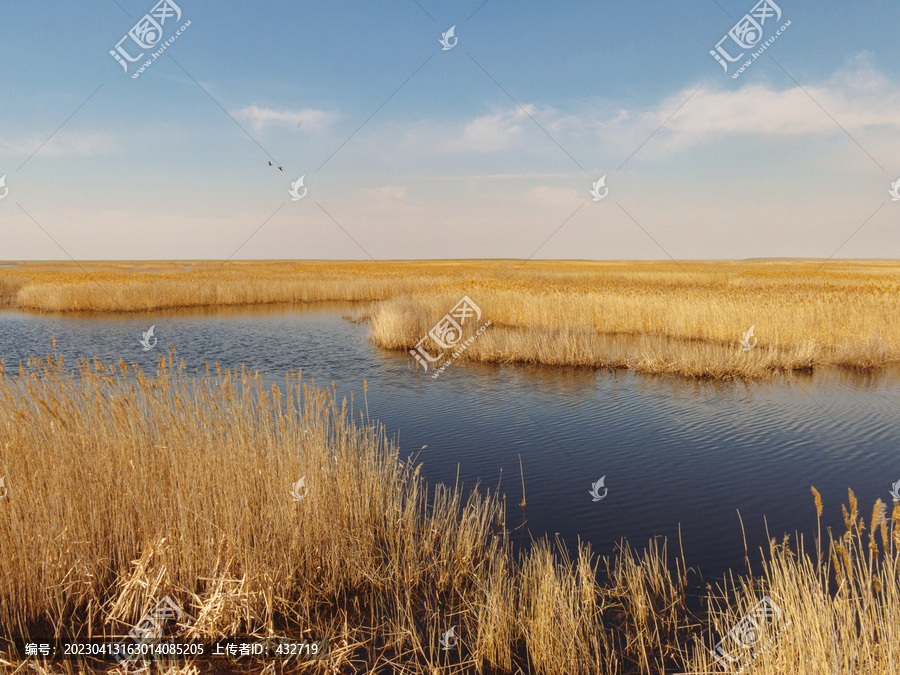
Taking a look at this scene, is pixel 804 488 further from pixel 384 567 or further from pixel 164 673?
pixel 164 673

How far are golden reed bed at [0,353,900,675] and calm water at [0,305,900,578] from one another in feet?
3.21

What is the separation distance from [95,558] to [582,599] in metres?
3.63

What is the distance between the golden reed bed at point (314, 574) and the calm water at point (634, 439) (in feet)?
3.21

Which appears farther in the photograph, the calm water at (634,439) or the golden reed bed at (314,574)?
the calm water at (634,439)

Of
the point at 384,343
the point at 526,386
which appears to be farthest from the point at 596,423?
the point at 384,343

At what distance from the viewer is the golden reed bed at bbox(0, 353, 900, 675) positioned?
3408mm

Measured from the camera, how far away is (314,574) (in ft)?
13.9

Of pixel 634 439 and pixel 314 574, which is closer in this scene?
pixel 314 574

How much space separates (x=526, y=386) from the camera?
12.2 meters

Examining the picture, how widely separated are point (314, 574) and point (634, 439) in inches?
231

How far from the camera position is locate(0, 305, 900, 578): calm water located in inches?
226

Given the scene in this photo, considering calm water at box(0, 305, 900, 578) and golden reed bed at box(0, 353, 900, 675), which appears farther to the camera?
calm water at box(0, 305, 900, 578)

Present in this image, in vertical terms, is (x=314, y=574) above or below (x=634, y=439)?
below

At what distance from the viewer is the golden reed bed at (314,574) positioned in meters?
3.41
